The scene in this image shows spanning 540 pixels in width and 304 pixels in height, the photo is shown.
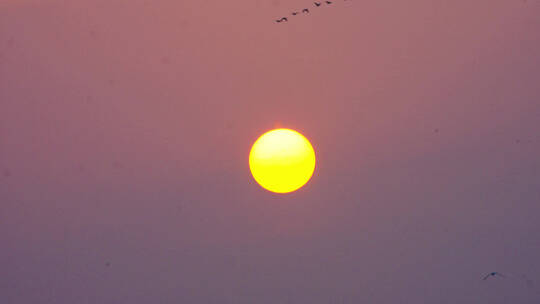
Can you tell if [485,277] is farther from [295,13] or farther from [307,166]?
[295,13]


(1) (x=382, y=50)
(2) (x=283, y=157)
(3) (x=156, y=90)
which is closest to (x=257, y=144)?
(2) (x=283, y=157)

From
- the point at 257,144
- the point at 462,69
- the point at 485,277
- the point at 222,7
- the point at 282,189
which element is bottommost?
the point at 485,277

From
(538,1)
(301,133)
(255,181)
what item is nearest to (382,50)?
(301,133)

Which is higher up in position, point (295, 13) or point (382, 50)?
point (295, 13)

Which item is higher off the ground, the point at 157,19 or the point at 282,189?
the point at 157,19

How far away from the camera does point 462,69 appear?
6.32 ft

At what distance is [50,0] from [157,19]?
1.43 feet

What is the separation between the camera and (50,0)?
6.82 ft

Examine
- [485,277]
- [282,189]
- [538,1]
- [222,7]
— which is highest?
[222,7]

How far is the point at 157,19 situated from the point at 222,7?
0.25m

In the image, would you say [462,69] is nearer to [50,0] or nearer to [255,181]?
[255,181]

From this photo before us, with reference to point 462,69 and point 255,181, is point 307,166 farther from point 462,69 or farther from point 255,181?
point 462,69

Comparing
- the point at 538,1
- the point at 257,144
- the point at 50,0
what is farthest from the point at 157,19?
the point at 538,1

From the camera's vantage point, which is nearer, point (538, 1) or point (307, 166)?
point (538, 1)
